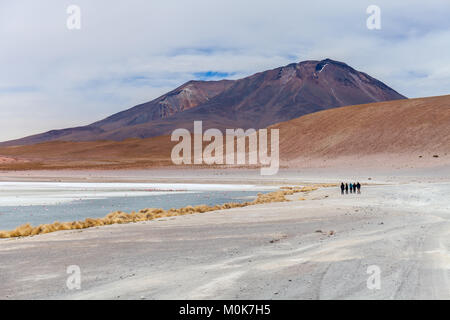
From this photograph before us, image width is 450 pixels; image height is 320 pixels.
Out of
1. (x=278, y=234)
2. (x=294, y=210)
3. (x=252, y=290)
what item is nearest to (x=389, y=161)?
(x=294, y=210)

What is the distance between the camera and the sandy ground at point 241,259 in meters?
6.91

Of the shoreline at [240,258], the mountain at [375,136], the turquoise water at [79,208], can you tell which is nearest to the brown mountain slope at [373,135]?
the mountain at [375,136]

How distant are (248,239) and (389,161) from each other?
57.2 meters

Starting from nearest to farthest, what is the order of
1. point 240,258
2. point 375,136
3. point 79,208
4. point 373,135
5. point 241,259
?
point 241,259 < point 240,258 < point 79,208 < point 375,136 < point 373,135

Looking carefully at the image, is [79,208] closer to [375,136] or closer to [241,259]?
[241,259]

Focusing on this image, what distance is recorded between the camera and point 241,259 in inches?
366

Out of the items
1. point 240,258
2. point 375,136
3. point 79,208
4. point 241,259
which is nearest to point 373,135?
point 375,136

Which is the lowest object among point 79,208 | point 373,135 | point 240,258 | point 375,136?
point 79,208

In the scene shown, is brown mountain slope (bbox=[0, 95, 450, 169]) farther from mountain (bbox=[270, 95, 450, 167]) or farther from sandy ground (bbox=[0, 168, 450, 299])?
sandy ground (bbox=[0, 168, 450, 299])

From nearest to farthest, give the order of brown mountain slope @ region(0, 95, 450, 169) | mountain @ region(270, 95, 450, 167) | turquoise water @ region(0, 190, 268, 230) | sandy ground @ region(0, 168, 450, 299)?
sandy ground @ region(0, 168, 450, 299) → turquoise water @ region(0, 190, 268, 230) → mountain @ region(270, 95, 450, 167) → brown mountain slope @ region(0, 95, 450, 169)

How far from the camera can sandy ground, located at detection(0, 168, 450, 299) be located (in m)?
6.91

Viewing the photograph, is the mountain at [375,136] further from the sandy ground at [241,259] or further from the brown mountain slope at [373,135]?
the sandy ground at [241,259]

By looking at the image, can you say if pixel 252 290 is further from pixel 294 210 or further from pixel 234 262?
pixel 294 210

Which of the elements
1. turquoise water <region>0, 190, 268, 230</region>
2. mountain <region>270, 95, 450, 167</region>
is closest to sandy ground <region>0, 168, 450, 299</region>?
turquoise water <region>0, 190, 268, 230</region>
